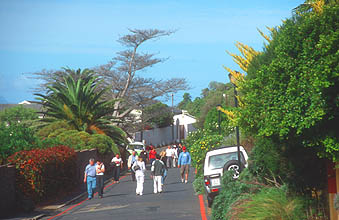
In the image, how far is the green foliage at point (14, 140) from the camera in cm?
2127

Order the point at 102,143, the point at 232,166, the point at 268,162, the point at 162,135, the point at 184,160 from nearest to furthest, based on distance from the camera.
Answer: the point at 268,162 → the point at 232,166 → the point at 184,160 → the point at 102,143 → the point at 162,135

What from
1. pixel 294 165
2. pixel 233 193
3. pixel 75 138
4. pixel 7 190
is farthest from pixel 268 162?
pixel 75 138

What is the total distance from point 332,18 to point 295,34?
695mm

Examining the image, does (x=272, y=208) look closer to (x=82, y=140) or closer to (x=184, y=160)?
(x=184, y=160)

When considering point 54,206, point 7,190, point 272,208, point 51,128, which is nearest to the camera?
point 272,208

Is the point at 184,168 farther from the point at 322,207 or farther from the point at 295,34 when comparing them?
the point at 295,34

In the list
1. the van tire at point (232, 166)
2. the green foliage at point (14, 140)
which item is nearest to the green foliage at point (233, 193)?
the van tire at point (232, 166)

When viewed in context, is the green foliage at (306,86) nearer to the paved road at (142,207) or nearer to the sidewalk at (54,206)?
the paved road at (142,207)

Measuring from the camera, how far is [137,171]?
78.9 ft

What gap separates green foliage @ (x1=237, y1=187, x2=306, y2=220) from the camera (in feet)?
37.2

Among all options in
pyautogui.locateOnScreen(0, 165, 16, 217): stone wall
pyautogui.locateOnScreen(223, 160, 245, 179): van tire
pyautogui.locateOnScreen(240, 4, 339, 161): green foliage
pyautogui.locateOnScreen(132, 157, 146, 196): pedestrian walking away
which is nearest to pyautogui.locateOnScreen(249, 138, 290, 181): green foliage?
pyautogui.locateOnScreen(223, 160, 245, 179): van tire

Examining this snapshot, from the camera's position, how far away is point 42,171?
21656 millimetres

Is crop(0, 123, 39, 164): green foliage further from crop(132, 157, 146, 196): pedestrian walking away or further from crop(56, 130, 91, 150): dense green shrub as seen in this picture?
crop(56, 130, 91, 150): dense green shrub

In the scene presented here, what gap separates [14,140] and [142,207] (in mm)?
6570
